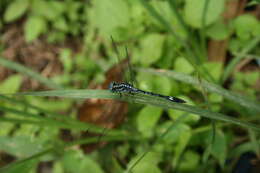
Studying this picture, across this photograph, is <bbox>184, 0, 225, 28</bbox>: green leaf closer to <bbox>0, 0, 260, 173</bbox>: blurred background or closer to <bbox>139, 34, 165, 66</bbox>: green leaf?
<bbox>0, 0, 260, 173</bbox>: blurred background

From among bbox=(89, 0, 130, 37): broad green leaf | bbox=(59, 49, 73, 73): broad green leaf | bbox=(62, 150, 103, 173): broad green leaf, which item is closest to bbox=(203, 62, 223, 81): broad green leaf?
bbox=(89, 0, 130, 37): broad green leaf

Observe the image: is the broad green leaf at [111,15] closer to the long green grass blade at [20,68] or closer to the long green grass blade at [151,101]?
the long green grass blade at [20,68]

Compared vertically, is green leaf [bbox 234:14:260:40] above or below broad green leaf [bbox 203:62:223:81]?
above

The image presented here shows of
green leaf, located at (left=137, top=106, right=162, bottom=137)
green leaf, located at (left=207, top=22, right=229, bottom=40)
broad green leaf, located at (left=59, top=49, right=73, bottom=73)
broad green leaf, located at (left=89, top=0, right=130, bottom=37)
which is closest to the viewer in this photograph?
green leaf, located at (left=137, top=106, right=162, bottom=137)

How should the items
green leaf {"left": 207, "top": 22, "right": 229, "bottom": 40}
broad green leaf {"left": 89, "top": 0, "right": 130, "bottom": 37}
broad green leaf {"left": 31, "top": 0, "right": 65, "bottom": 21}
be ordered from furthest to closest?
broad green leaf {"left": 31, "top": 0, "right": 65, "bottom": 21} < broad green leaf {"left": 89, "top": 0, "right": 130, "bottom": 37} < green leaf {"left": 207, "top": 22, "right": 229, "bottom": 40}

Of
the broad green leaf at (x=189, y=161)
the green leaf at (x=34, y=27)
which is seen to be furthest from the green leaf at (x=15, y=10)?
the broad green leaf at (x=189, y=161)

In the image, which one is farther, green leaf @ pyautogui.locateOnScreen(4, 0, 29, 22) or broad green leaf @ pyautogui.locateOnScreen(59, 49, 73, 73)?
green leaf @ pyautogui.locateOnScreen(4, 0, 29, 22)

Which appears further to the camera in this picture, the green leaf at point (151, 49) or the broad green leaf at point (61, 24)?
the broad green leaf at point (61, 24)
